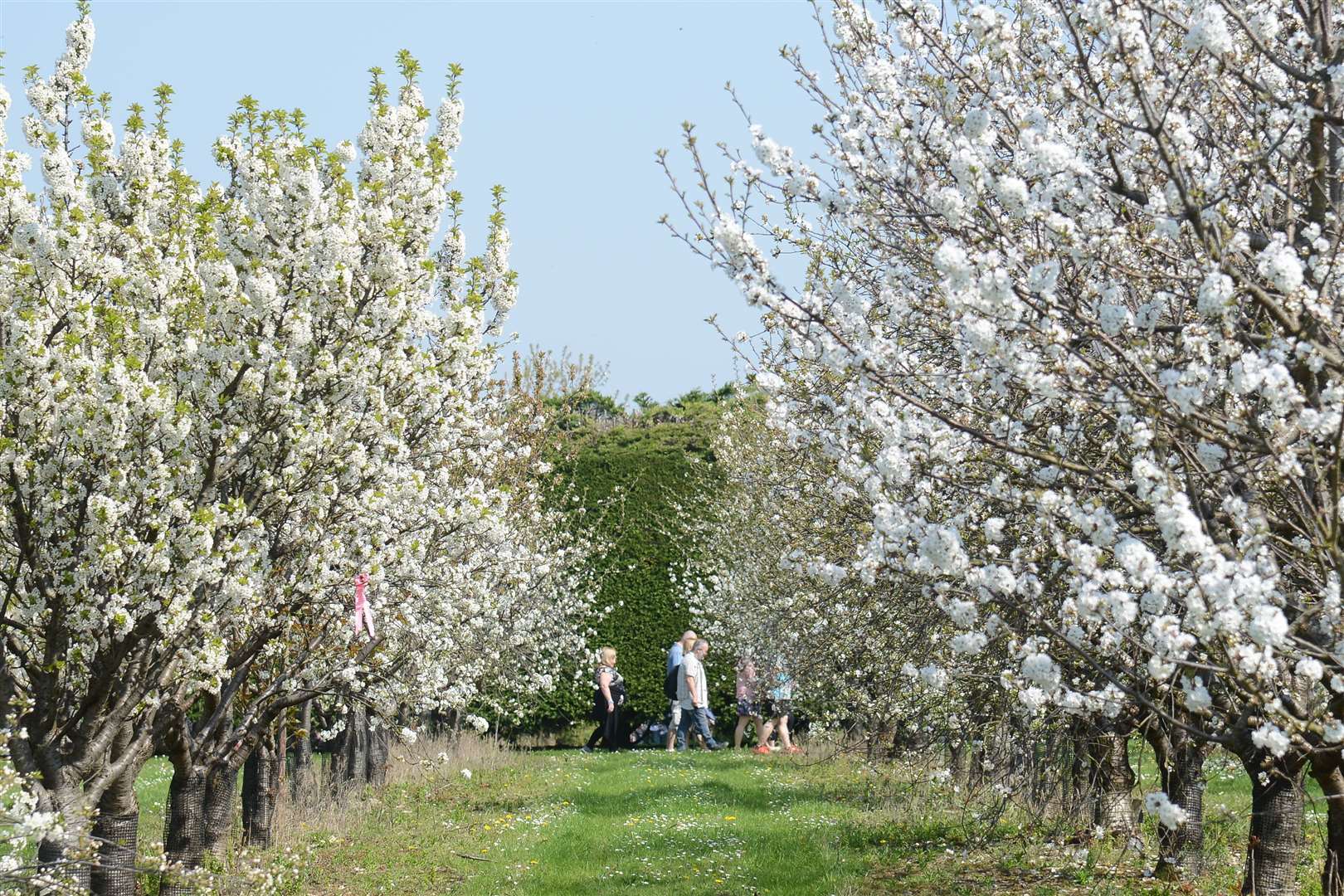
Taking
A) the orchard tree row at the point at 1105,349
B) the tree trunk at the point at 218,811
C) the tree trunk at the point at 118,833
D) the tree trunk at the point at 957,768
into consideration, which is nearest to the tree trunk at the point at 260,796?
the tree trunk at the point at 218,811

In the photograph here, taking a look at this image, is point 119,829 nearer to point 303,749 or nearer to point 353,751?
point 303,749

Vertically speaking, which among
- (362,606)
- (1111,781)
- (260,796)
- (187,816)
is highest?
(362,606)

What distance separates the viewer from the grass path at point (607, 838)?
26.0 feet

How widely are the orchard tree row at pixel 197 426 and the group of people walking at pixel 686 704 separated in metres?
9.93

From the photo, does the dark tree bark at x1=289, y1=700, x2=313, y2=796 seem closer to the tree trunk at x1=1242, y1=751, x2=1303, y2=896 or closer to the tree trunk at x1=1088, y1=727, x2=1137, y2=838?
the tree trunk at x1=1088, y1=727, x2=1137, y2=838

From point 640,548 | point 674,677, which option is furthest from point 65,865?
point 640,548

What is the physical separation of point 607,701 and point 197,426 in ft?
42.2

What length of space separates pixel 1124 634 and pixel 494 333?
410cm

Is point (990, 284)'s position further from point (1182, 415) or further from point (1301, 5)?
point (1301, 5)

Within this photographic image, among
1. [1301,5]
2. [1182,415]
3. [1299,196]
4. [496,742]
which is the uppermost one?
[1301,5]

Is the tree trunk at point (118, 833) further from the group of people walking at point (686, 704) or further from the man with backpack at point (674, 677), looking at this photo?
the man with backpack at point (674, 677)

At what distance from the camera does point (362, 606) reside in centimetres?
595

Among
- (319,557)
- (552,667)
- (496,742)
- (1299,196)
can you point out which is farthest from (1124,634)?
(552,667)

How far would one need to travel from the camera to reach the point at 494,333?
7102mm
